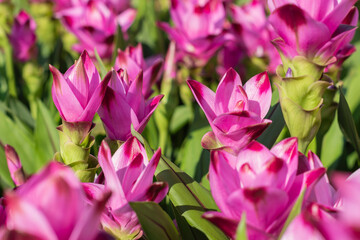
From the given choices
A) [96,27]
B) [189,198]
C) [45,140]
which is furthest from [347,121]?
[96,27]

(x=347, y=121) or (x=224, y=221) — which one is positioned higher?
(x=224, y=221)

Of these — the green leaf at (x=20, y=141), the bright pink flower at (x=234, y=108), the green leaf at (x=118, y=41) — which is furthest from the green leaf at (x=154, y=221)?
the green leaf at (x=118, y=41)

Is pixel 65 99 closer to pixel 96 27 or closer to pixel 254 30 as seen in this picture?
pixel 96 27

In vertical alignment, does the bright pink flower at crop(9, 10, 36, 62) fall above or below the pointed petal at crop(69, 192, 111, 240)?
below

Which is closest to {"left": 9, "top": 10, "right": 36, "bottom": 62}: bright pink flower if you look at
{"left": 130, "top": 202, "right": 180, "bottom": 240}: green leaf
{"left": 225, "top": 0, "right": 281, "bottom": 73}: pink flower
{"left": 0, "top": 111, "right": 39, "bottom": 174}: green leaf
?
{"left": 0, "top": 111, "right": 39, "bottom": 174}: green leaf

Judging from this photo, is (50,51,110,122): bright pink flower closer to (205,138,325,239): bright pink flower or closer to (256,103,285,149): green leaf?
(205,138,325,239): bright pink flower

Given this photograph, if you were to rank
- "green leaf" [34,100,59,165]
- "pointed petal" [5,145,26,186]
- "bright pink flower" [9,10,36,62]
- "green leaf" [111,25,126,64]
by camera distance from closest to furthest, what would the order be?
"pointed petal" [5,145,26,186] → "green leaf" [34,100,59,165] → "green leaf" [111,25,126,64] → "bright pink flower" [9,10,36,62]
